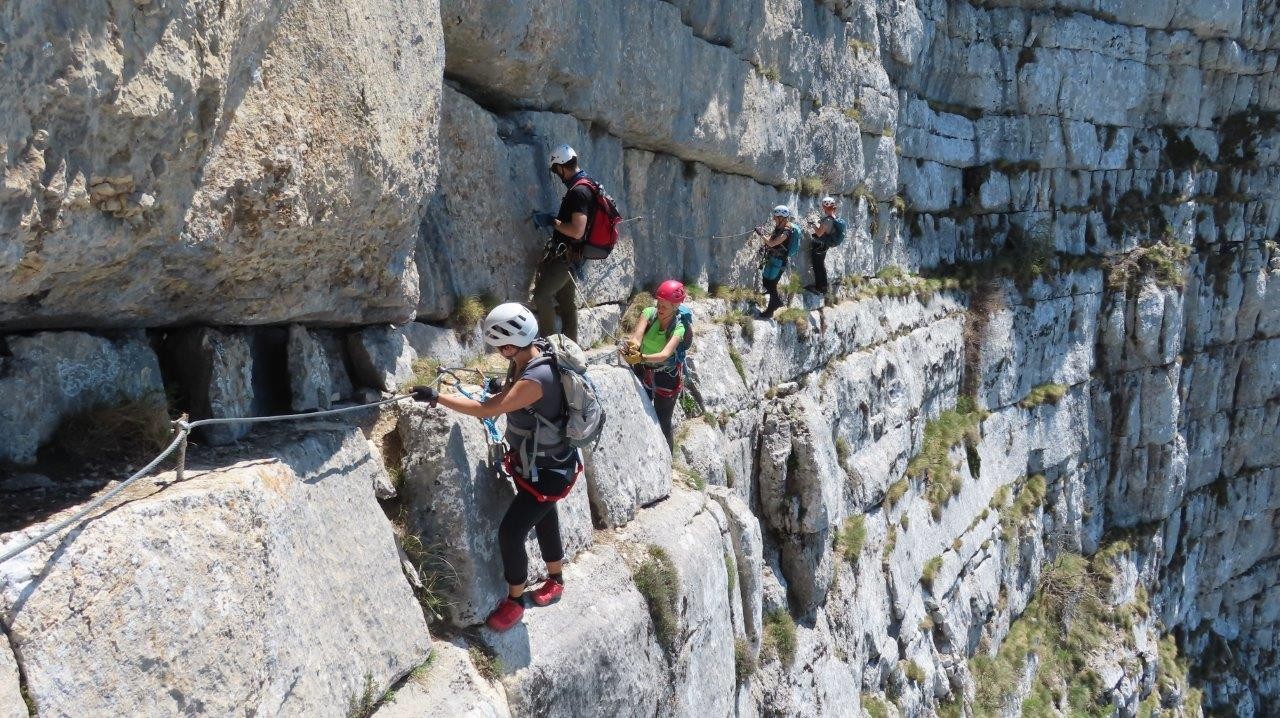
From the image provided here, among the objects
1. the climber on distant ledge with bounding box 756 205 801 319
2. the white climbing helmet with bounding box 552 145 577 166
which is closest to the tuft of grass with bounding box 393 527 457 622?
the white climbing helmet with bounding box 552 145 577 166

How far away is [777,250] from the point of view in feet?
42.5

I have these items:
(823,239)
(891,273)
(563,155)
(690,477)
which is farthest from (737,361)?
(891,273)

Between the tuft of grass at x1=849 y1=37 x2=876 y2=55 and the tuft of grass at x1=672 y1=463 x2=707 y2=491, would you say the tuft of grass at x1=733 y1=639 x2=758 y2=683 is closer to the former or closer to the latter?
the tuft of grass at x1=672 y1=463 x2=707 y2=491

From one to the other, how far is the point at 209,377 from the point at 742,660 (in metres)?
6.29

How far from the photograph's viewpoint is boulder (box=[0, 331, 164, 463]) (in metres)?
3.84

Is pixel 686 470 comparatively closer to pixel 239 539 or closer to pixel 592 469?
pixel 592 469

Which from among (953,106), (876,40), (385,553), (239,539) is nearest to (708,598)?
(385,553)

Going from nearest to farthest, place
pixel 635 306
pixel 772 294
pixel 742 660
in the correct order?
1. pixel 742 660
2. pixel 635 306
3. pixel 772 294

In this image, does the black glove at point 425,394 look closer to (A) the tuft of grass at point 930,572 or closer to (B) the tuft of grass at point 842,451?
(B) the tuft of grass at point 842,451

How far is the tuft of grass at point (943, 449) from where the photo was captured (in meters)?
17.3

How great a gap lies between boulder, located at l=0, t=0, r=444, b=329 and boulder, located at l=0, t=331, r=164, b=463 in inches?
4.3

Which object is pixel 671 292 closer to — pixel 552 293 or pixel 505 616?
pixel 552 293

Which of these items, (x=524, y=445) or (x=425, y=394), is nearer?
(x=425, y=394)

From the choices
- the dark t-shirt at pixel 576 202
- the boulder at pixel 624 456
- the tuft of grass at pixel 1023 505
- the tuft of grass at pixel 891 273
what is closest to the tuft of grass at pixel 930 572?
the tuft of grass at pixel 1023 505
